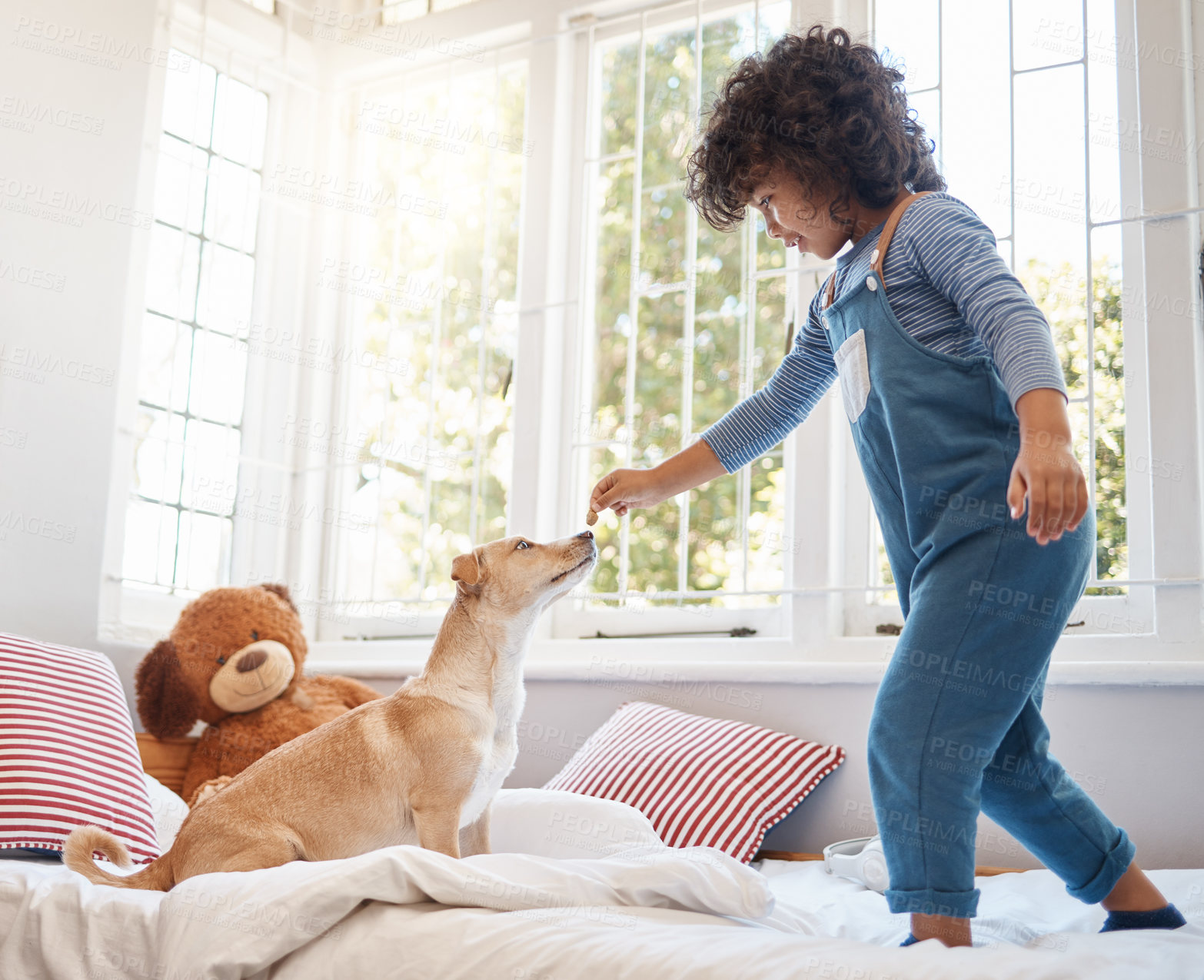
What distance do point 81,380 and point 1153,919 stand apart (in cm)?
262

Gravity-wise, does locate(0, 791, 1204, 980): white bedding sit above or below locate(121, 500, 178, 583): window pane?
below

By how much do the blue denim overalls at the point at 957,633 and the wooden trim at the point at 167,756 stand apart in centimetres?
191

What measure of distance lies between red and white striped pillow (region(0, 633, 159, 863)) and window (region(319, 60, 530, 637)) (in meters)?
1.22

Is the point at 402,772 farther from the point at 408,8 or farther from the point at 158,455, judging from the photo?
the point at 408,8

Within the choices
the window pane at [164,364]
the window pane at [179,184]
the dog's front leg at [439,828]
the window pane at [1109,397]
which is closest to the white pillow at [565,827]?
the dog's front leg at [439,828]

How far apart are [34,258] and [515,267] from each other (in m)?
1.38

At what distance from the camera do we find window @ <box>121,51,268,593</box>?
3148mm

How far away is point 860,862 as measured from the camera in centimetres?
191

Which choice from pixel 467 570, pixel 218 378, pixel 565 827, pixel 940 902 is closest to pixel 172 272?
pixel 218 378

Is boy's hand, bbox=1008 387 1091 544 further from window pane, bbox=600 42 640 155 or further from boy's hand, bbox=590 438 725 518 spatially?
window pane, bbox=600 42 640 155

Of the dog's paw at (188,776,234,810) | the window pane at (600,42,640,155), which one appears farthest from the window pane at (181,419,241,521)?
the window pane at (600,42,640,155)

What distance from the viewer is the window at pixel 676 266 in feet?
9.26

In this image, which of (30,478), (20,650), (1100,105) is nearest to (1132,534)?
(1100,105)

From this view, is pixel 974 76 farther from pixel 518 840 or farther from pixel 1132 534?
pixel 518 840
